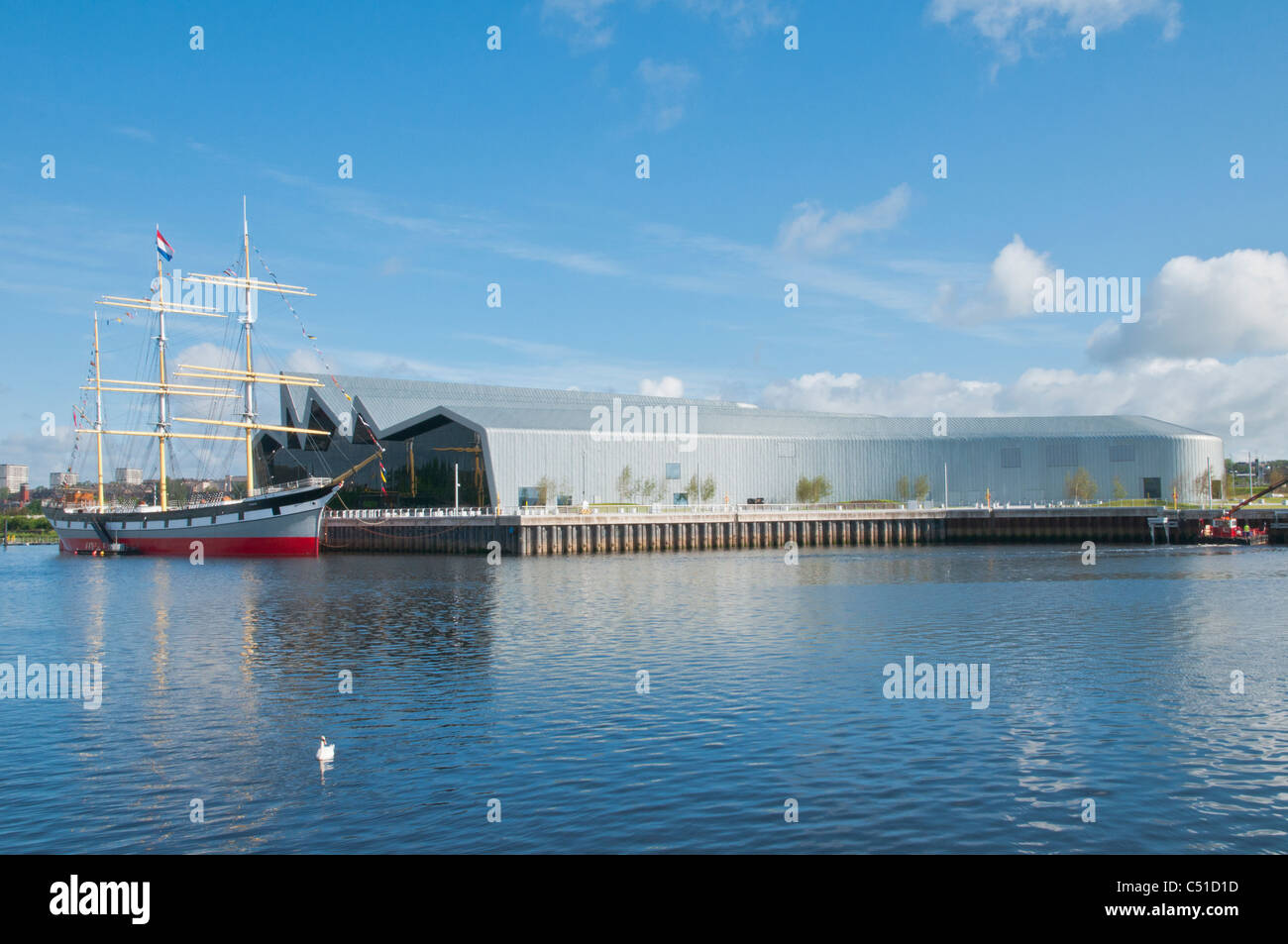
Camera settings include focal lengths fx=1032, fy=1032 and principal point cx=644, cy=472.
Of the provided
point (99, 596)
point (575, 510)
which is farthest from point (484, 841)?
point (575, 510)

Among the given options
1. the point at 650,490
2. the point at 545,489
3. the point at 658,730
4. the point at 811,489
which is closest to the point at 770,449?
the point at 811,489

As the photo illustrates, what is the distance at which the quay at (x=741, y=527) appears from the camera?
302ft

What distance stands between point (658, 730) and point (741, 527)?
79.2 m

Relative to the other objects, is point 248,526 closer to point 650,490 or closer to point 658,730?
point 650,490

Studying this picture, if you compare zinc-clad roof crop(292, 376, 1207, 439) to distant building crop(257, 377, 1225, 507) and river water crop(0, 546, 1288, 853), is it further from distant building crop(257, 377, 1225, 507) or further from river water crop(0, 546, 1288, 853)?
river water crop(0, 546, 1288, 853)

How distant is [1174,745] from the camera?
66.7 ft

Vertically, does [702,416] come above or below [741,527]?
above

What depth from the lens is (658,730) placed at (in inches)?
869

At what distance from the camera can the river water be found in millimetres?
16094

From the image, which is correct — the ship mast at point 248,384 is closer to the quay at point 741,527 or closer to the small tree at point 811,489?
the quay at point 741,527

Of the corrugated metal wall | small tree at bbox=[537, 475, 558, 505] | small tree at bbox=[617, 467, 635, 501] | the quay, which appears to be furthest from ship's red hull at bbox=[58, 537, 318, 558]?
the corrugated metal wall

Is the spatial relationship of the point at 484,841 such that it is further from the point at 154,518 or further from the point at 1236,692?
the point at 154,518

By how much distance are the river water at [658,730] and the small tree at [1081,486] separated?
84866 mm
